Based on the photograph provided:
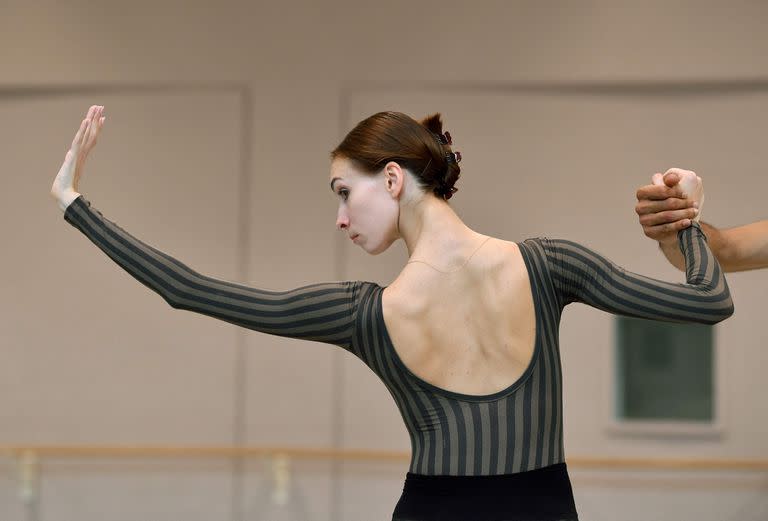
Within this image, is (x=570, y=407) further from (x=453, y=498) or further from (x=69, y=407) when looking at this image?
(x=453, y=498)

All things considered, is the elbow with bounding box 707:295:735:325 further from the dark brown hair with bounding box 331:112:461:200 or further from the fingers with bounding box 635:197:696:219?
the dark brown hair with bounding box 331:112:461:200

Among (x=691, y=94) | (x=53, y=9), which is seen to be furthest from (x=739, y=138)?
(x=53, y=9)

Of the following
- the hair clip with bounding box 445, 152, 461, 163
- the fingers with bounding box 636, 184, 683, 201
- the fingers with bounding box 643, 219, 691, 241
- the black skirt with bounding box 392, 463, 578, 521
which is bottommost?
the black skirt with bounding box 392, 463, 578, 521

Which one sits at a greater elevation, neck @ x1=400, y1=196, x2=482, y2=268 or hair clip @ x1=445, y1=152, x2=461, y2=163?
hair clip @ x1=445, y1=152, x2=461, y2=163

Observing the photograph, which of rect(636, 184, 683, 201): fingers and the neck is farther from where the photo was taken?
rect(636, 184, 683, 201): fingers

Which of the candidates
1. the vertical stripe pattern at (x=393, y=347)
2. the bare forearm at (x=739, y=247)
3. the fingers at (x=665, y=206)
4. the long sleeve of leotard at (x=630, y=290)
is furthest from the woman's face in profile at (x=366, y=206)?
the bare forearm at (x=739, y=247)

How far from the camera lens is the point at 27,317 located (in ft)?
15.0

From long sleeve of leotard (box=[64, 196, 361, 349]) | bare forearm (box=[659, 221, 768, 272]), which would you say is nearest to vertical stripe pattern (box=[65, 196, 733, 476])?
long sleeve of leotard (box=[64, 196, 361, 349])

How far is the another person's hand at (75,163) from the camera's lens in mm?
1675

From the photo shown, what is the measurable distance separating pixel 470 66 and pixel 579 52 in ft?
1.50

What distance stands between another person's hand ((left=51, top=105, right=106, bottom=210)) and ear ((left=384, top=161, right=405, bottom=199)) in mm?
484

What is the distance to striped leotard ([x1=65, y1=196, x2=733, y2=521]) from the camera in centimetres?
163

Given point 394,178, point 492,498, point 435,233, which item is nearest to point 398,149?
point 394,178

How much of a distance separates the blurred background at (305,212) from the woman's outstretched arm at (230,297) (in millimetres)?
2759
